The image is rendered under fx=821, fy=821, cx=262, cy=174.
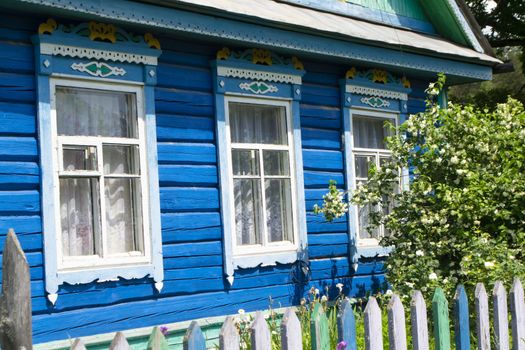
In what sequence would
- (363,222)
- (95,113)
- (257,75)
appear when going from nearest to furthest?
(95,113) → (257,75) → (363,222)

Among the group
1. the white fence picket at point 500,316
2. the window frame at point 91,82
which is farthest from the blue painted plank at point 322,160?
the white fence picket at point 500,316

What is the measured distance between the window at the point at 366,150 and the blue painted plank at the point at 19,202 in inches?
159

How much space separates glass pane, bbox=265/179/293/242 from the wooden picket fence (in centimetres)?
375

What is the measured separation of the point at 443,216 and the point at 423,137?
35.9 inches

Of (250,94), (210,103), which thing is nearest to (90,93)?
(210,103)

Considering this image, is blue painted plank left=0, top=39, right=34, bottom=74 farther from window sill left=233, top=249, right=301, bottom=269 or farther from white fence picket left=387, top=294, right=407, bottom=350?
white fence picket left=387, top=294, right=407, bottom=350

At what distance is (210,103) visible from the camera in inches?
304

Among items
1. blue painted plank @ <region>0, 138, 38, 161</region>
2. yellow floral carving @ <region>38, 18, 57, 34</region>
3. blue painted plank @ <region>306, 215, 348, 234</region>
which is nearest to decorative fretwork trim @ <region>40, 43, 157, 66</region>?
yellow floral carving @ <region>38, 18, 57, 34</region>

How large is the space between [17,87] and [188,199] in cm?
186

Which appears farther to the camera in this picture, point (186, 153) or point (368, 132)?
point (368, 132)

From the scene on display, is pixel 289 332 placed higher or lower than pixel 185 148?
lower

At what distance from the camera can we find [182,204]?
7367 millimetres

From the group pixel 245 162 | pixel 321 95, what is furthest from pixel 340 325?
pixel 321 95

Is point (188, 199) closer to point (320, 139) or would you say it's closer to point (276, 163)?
point (276, 163)
